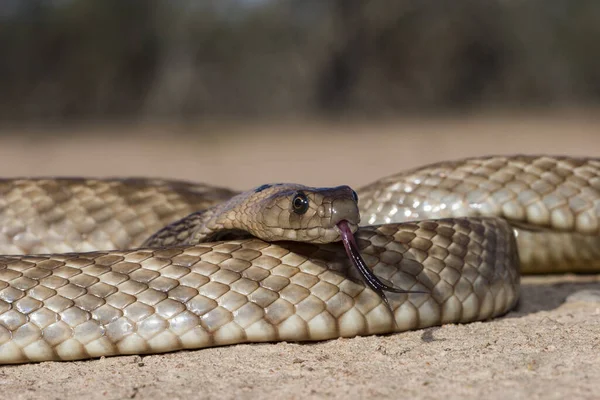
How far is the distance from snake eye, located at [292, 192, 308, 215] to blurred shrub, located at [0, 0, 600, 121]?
820 inches

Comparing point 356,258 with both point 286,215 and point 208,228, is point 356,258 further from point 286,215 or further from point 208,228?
point 208,228

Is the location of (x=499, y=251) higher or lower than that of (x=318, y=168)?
higher

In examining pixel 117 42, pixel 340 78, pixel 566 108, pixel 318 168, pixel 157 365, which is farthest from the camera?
pixel 117 42

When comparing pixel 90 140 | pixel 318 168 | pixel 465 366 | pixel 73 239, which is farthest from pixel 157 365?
pixel 90 140

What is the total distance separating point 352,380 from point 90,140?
1957cm

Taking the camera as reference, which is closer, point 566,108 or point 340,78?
point 566,108

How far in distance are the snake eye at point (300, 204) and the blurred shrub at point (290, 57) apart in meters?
20.8

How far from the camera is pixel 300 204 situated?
165 inches

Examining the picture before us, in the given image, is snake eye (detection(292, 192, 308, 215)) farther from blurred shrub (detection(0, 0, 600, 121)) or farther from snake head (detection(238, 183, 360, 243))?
blurred shrub (detection(0, 0, 600, 121))

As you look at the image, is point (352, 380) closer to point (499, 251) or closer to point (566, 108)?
point (499, 251)

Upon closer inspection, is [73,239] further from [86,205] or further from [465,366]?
[465,366]

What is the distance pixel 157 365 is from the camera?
13.1 feet

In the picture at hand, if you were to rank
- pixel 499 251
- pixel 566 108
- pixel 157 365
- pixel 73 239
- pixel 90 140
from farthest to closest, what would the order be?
pixel 566 108 < pixel 90 140 < pixel 73 239 < pixel 499 251 < pixel 157 365

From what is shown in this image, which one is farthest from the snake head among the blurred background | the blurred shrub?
the blurred shrub
